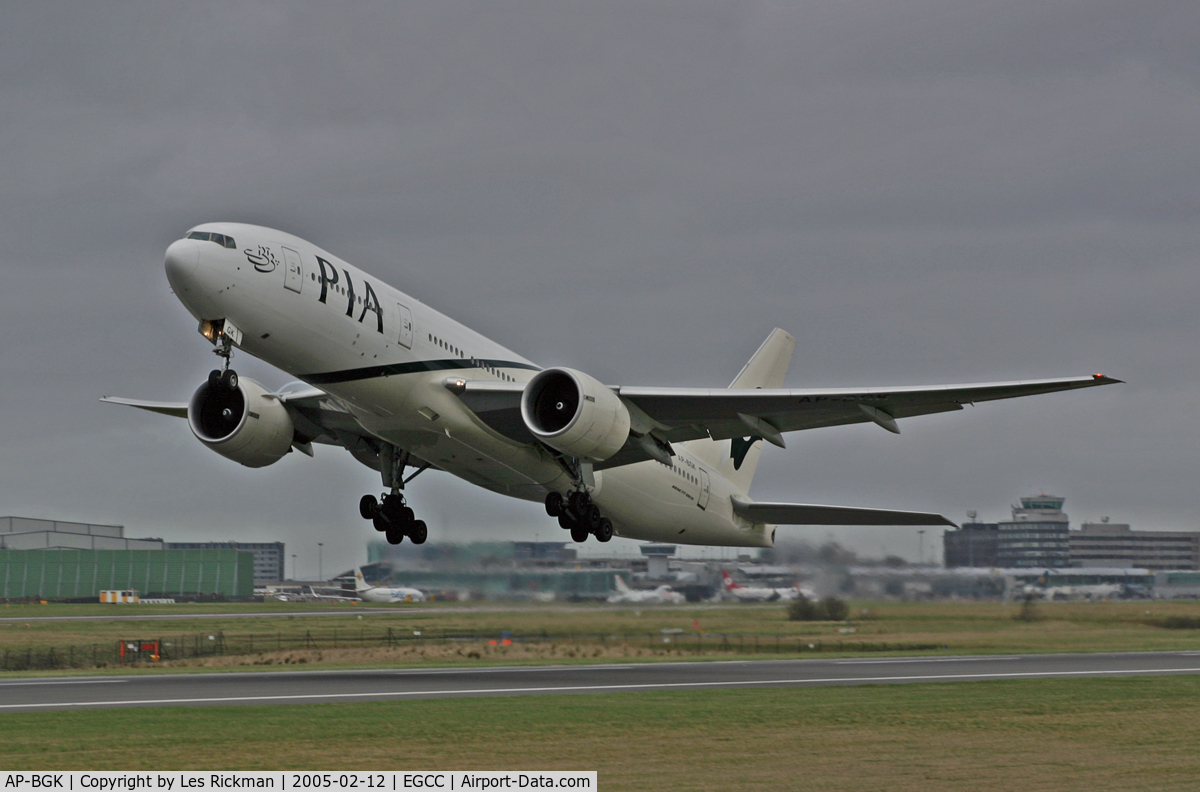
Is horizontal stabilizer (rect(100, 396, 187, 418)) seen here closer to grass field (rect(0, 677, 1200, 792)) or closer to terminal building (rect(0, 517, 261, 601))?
grass field (rect(0, 677, 1200, 792))

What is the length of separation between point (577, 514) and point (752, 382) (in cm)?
1206

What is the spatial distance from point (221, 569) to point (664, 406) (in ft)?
306

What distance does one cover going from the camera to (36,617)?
2835 inches

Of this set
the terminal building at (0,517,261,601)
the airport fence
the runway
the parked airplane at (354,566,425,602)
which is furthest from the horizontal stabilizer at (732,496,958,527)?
the terminal building at (0,517,261,601)

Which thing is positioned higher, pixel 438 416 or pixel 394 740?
pixel 438 416

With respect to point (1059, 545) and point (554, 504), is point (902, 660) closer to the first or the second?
point (554, 504)

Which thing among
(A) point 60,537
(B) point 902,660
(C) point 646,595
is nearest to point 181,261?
(B) point 902,660

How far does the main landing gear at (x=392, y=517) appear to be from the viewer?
3334 cm

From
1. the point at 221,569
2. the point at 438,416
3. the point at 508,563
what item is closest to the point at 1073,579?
the point at 508,563

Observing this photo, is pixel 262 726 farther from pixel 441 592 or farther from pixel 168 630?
pixel 168 630

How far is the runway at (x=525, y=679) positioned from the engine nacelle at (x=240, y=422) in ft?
18.5

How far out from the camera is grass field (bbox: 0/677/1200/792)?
18719 millimetres

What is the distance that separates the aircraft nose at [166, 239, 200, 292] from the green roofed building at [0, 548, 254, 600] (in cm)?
9396

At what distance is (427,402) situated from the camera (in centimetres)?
2709
